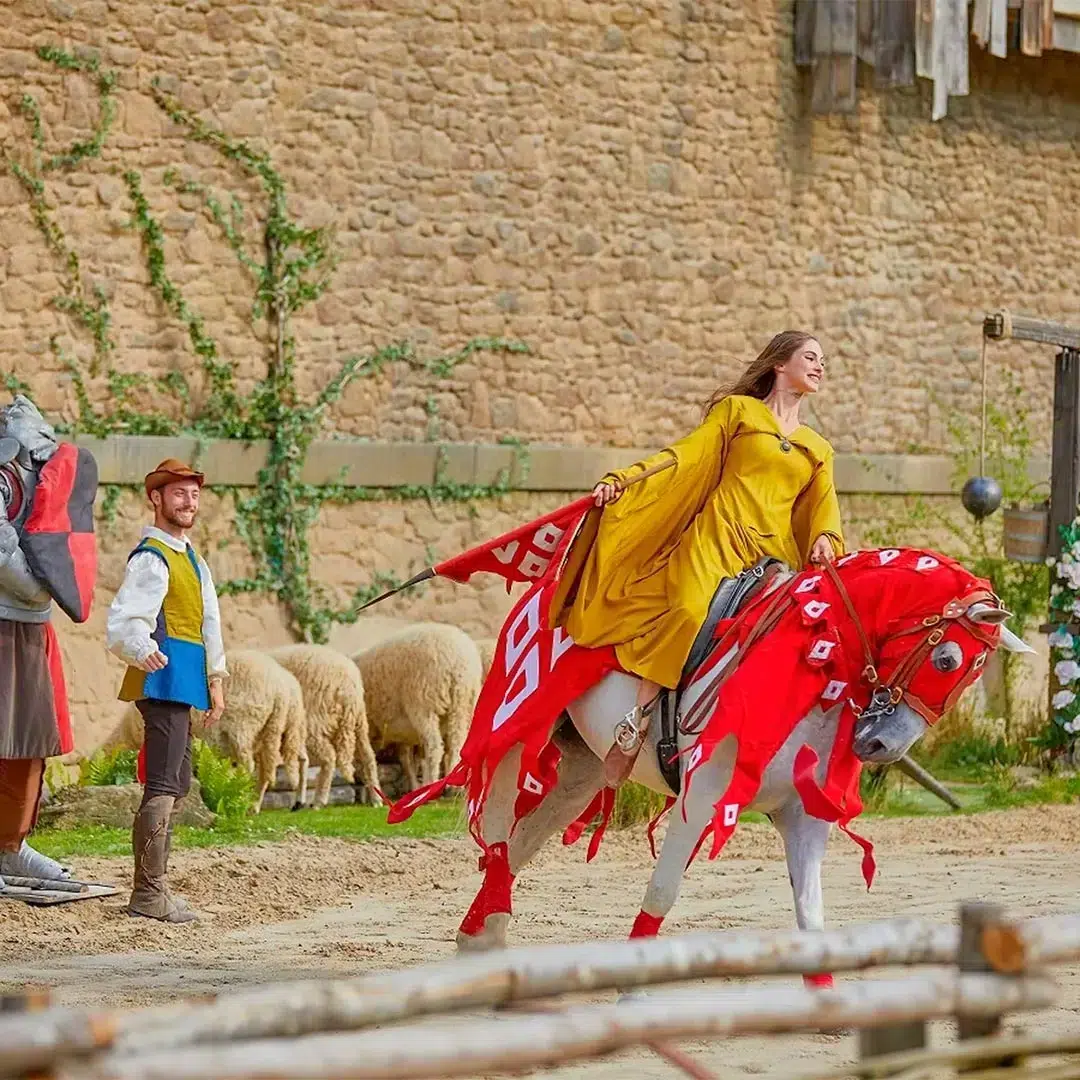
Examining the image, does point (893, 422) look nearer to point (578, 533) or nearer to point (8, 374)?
point (8, 374)

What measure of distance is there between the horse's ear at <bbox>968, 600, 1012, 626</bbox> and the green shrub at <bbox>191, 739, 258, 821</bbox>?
17.3ft

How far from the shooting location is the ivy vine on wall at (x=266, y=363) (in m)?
13.5

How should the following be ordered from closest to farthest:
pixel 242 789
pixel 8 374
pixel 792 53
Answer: pixel 242 789, pixel 8 374, pixel 792 53

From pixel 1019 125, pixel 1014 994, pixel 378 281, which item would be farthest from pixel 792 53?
pixel 1014 994

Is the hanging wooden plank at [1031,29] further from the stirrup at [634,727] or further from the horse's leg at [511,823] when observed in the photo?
the stirrup at [634,727]

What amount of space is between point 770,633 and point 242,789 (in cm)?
497

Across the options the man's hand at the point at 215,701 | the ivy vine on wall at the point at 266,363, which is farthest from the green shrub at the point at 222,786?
the ivy vine on wall at the point at 266,363

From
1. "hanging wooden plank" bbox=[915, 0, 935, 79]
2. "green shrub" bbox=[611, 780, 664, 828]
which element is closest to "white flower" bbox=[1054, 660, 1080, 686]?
"green shrub" bbox=[611, 780, 664, 828]

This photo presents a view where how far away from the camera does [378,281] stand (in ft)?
48.8

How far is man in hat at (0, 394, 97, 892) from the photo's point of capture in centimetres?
807

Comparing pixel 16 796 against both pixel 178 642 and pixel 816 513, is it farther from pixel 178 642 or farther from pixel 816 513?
pixel 816 513

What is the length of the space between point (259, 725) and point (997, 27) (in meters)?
9.97

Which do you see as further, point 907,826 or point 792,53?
point 792,53

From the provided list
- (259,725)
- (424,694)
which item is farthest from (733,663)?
(424,694)
